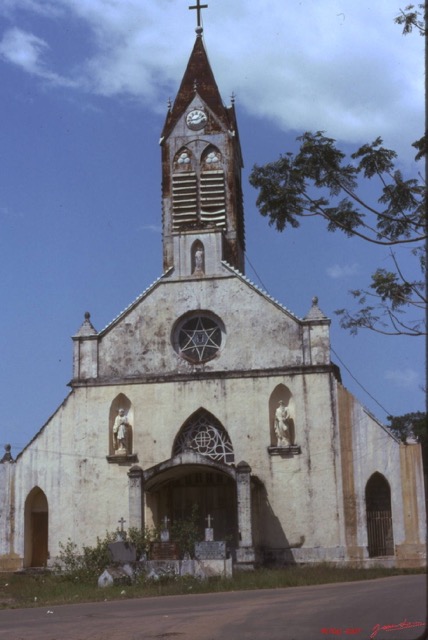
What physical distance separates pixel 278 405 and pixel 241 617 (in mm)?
14736

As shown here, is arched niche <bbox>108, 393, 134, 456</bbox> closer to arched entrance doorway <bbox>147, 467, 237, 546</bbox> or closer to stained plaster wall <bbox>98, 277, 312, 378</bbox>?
stained plaster wall <bbox>98, 277, 312, 378</bbox>

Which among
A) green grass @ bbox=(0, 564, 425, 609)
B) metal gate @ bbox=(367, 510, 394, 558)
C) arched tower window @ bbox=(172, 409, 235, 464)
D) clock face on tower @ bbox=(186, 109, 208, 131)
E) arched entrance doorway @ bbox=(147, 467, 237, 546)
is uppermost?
clock face on tower @ bbox=(186, 109, 208, 131)

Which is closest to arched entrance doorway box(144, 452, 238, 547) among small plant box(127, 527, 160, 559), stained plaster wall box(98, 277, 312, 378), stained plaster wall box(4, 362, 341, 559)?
stained plaster wall box(4, 362, 341, 559)

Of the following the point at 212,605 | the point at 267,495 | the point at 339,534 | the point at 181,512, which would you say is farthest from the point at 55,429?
the point at 212,605

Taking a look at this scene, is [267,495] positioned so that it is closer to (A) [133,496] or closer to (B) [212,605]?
(A) [133,496]

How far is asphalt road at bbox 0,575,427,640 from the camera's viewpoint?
40.1 ft

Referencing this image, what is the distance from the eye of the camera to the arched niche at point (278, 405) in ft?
92.5

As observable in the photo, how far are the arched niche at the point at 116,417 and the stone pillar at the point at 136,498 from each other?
79.1 inches

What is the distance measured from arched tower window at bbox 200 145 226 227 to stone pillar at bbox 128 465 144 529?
9.61 metres

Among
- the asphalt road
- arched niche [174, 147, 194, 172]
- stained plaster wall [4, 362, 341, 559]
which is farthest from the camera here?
arched niche [174, 147, 194, 172]

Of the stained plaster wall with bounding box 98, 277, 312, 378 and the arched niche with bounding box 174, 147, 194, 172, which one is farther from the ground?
the arched niche with bounding box 174, 147, 194, 172

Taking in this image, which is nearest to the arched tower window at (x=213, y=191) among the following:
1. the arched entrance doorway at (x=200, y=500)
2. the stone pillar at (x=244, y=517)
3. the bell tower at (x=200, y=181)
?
the bell tower at (x=200, y=181)

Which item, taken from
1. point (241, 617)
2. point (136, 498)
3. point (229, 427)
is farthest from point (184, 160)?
point (241, 617)

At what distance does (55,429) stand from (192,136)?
11.6 meters
